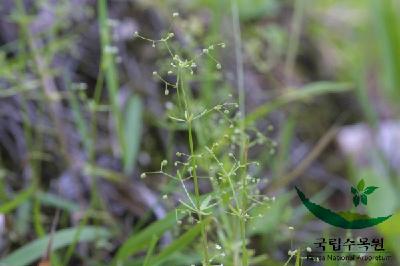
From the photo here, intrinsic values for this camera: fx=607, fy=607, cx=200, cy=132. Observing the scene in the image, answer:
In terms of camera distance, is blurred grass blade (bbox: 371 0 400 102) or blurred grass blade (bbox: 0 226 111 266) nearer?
blurred grass blade (bbox: 0 226 111 266)

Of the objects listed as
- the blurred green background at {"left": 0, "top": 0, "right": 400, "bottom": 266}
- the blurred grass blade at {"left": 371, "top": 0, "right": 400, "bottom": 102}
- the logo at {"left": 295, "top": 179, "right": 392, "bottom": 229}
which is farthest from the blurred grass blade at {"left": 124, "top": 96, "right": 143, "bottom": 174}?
the blurred grass blade at {"left": 371, "top": 0, "right": 400, "bottom": 102}

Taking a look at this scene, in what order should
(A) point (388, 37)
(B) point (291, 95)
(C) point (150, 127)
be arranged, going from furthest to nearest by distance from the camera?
1. (A) point (388, 37)
2. (C) point (150, 127)
3. (B) point (291, 95)

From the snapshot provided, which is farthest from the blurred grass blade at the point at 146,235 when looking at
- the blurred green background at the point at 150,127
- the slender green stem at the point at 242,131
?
the slender green stem at the point at 242,131

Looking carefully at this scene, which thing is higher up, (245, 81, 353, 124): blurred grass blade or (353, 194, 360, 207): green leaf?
(245, 81, 353, 124): blurred grass blade

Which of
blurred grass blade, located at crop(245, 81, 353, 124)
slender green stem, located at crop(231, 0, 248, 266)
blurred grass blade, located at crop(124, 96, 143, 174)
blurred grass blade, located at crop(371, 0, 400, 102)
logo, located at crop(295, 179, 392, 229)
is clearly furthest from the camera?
blurred grass blade, located at crop(371, 0, 400, 102)

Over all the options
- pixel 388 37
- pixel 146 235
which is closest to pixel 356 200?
pixel 146 235

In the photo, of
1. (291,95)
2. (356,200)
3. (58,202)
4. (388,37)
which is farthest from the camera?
(388,37)

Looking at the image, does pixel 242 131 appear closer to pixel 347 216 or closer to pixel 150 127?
pixel 347 216

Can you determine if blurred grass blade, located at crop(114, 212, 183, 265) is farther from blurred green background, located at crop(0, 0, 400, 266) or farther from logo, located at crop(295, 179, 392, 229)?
logo, located at crop(295, 179, 392, 229)
